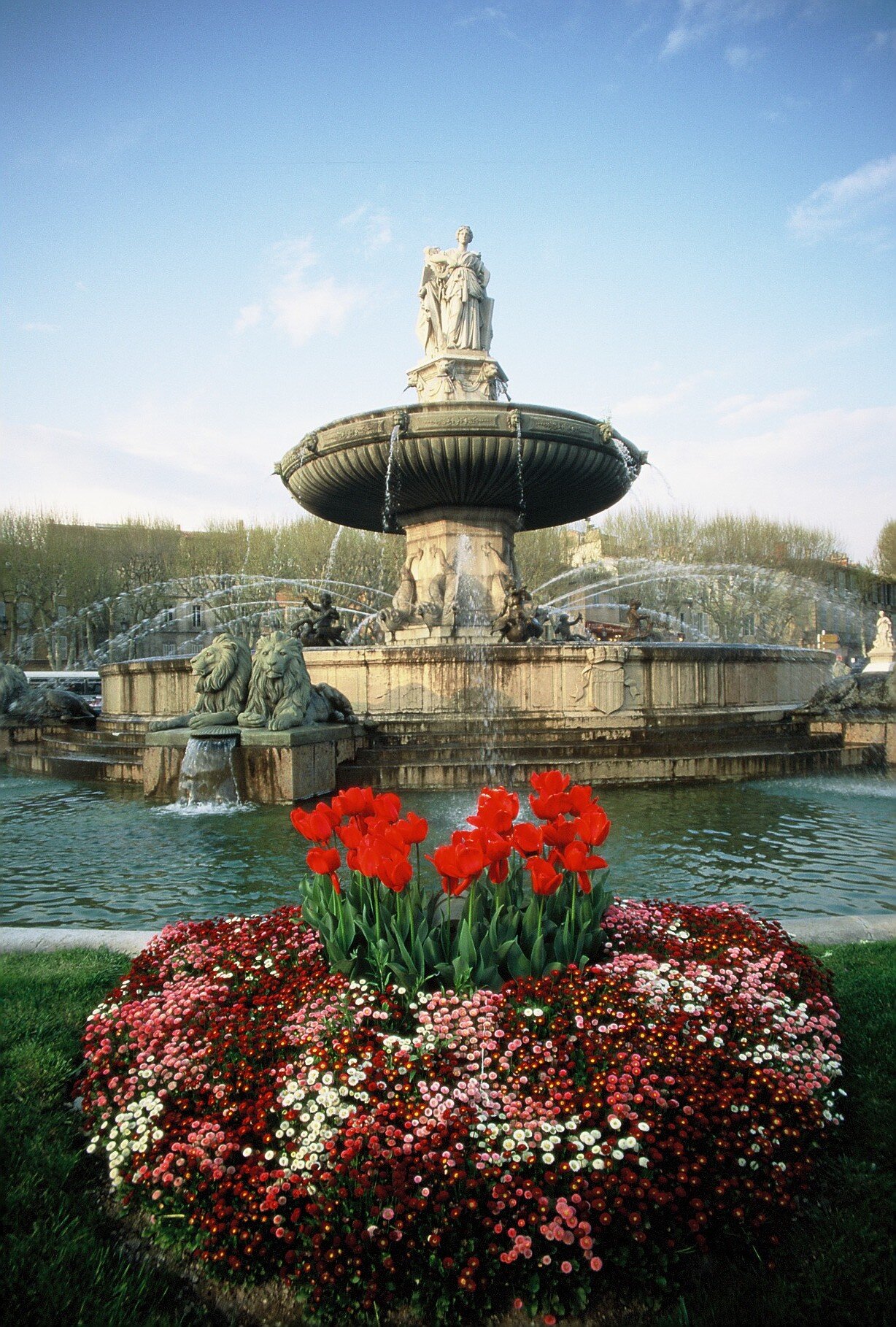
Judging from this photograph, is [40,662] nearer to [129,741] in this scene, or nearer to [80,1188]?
[129,741]

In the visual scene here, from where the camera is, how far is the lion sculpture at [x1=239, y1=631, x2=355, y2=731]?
965 cm

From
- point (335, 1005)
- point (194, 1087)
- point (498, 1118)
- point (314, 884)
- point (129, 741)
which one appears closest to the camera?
point (498, 1118)

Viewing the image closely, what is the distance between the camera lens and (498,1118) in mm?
2332

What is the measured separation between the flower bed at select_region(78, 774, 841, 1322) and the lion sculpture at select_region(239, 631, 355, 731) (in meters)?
6.55

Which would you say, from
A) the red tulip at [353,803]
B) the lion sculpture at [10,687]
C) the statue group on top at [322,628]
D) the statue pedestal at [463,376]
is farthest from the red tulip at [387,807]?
the statue pedestal at [463,376]

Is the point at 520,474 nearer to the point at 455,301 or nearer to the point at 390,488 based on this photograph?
the point at 390,488

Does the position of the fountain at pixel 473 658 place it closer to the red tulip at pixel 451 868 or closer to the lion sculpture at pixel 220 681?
the lion sculpture at pixel 220 681

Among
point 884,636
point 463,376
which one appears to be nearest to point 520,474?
point 463,376

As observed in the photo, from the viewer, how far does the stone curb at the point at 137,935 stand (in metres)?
4.26

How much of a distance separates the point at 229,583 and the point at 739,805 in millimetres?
40602

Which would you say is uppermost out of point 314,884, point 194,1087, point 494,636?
point 494,636

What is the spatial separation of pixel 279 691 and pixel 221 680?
743 mm

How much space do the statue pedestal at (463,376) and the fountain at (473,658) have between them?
4 cm

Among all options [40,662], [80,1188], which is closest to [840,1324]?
[80,1188]
